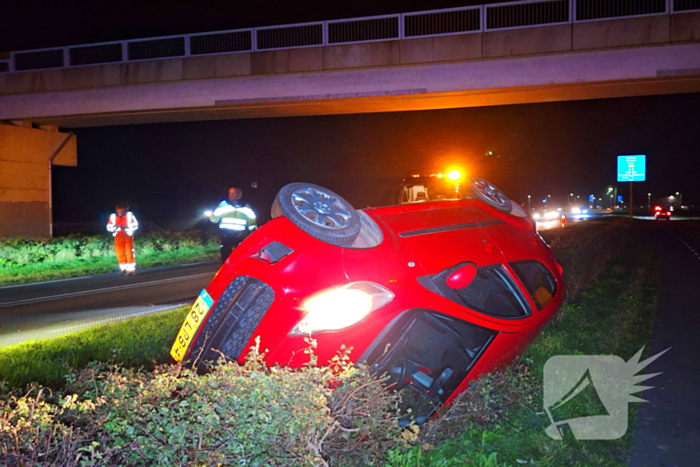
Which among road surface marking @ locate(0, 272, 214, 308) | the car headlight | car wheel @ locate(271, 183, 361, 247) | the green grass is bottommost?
road surface marking @ locate(0, 272, 214, 308)

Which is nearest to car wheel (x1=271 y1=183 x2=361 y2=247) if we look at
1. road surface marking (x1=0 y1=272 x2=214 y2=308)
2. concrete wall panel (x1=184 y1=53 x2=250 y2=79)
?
road surface marking (x1=0 y1=272 x2=214 y2=308)

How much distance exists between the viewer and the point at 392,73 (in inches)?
701

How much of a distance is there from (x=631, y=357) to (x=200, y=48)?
16947 millimetres

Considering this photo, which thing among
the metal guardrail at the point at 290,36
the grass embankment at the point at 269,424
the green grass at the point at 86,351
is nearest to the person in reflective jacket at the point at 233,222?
the green grass at the point at 86,351

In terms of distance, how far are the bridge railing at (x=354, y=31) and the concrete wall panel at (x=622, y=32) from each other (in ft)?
0.55

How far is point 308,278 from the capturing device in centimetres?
319

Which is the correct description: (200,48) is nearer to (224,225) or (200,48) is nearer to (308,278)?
(224,225)

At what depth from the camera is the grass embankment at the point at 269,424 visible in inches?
91.3

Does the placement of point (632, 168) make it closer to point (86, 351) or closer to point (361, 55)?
point (361, 55)

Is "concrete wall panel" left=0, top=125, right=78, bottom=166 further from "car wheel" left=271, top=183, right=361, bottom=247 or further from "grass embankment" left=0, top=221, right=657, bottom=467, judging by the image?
"car wheel" left=271, top=183, right=361, bottom=247

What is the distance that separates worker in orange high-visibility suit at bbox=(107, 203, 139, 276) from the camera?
44.8 feet

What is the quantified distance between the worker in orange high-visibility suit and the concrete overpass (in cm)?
653

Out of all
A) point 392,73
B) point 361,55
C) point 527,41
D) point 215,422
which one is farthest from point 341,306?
point 361,55

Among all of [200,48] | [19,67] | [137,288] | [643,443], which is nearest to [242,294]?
[643,443]
